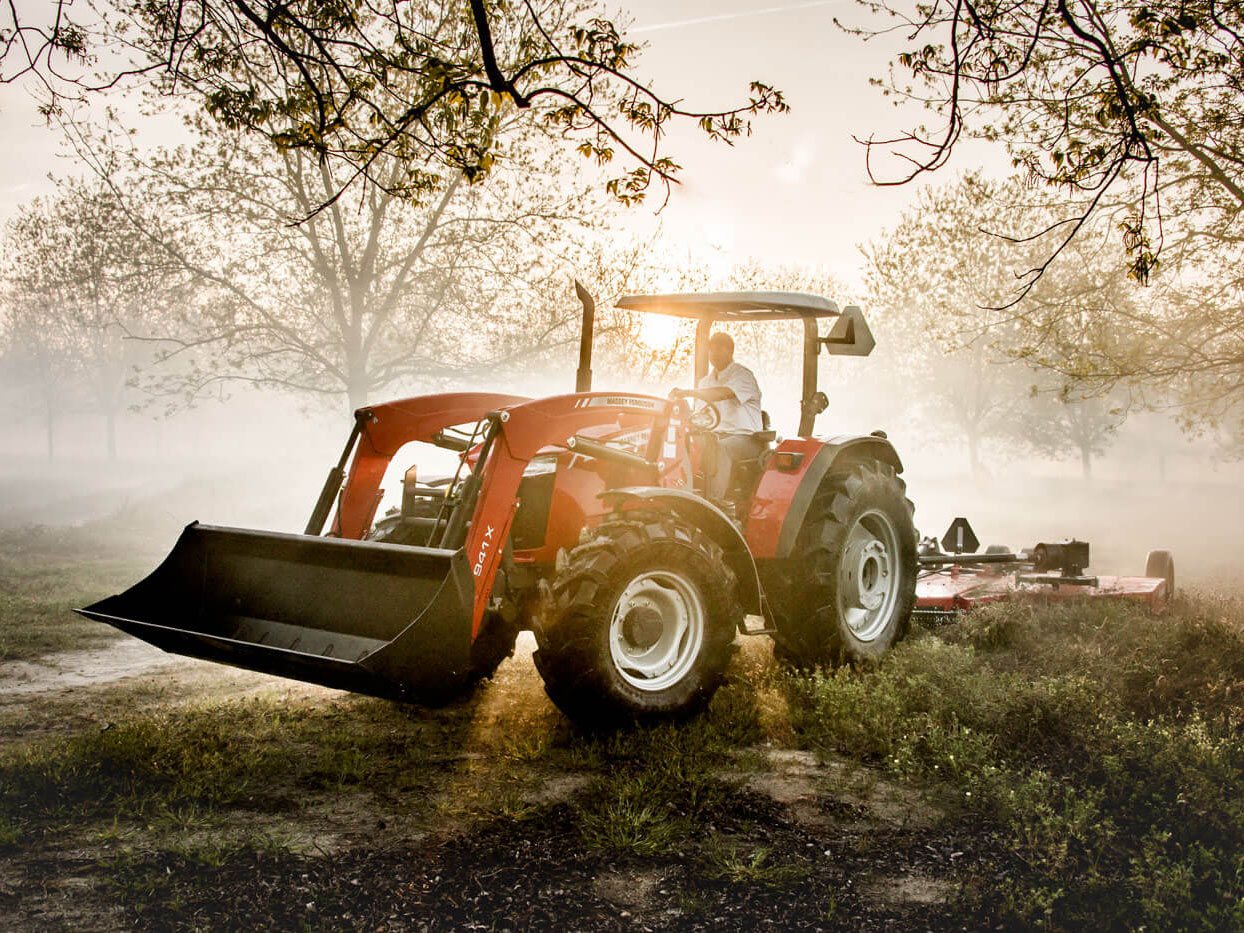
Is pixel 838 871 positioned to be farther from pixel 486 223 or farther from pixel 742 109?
pixel 486 223

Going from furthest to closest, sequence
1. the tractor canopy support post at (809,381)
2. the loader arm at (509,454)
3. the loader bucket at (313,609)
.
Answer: the tractor canopy support post at (809,381) < the loader arm at (509,454) < the loader bucket at (313,609)

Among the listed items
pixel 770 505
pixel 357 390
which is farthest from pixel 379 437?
pixel 357 390

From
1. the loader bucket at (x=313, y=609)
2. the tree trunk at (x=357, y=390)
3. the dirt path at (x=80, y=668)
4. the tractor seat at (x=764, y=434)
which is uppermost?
the tree trunk at (x=357, y=390)

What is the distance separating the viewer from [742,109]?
5406 mm

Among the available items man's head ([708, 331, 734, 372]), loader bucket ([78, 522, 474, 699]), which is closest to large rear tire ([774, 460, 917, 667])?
man's head ([708, 331, 734, 372])

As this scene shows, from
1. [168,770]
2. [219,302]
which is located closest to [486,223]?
[219,302]

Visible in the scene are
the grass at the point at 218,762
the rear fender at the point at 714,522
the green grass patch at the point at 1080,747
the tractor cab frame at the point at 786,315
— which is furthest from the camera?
the tractor cab frame at the point at 786,315

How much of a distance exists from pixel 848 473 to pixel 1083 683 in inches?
80.0

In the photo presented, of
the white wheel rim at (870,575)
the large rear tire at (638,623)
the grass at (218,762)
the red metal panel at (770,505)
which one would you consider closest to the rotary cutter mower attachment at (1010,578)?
the white wheel rim at (870,575)

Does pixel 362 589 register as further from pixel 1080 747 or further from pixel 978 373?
pixel 978 373

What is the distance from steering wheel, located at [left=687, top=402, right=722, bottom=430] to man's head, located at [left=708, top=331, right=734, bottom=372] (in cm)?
46

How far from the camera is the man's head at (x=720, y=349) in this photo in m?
6.85

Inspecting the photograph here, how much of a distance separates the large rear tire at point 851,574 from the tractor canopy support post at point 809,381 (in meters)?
0.42

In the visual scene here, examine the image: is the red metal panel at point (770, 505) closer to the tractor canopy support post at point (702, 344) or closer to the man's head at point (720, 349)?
the man's head at point (720, 349)
